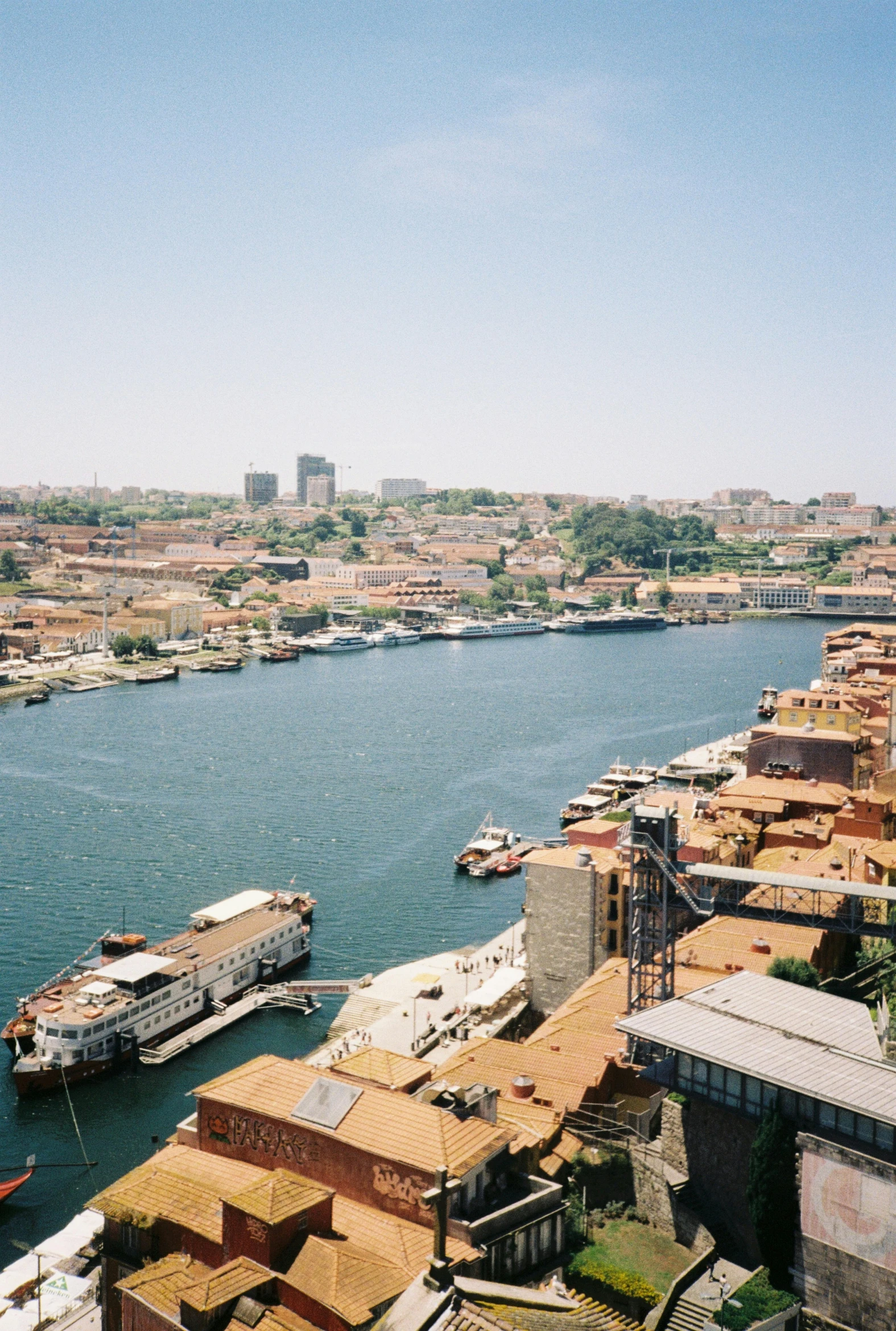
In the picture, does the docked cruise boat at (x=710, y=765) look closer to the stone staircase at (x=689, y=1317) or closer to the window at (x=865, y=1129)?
the window at (x=865, y=1129)

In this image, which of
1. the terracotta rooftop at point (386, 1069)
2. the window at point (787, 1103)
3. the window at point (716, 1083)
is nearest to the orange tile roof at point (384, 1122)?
the terracotta rooftop at point (386, 1069)

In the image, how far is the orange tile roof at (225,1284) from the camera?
27.8 feet

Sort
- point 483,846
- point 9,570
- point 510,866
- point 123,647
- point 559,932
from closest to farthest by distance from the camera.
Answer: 1. point 559,932
2. point 510,866
3. point 483,846
4. point 123,647
5. point 9,570

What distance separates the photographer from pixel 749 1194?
412 inches

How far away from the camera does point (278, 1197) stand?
9.23 metres

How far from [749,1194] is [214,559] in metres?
95.7

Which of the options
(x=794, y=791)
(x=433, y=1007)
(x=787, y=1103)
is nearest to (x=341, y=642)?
(x=794, y=791)

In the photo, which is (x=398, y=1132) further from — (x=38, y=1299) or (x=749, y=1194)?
(x=38, y=1299)

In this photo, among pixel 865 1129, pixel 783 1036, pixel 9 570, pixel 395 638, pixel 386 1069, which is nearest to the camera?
pixel 865 1129

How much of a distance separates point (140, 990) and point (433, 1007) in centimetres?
463

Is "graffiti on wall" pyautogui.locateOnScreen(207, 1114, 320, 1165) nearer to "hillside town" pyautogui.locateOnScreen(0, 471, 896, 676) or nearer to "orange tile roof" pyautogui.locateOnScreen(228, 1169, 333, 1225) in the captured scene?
"orange tile roof" pyautogui.locateOnScreen(228, 1169, 333, 1225)

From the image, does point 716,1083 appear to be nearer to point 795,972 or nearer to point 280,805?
point 795,972

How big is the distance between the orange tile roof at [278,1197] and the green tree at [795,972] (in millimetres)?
7622

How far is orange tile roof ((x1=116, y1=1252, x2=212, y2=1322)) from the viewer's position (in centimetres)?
885
